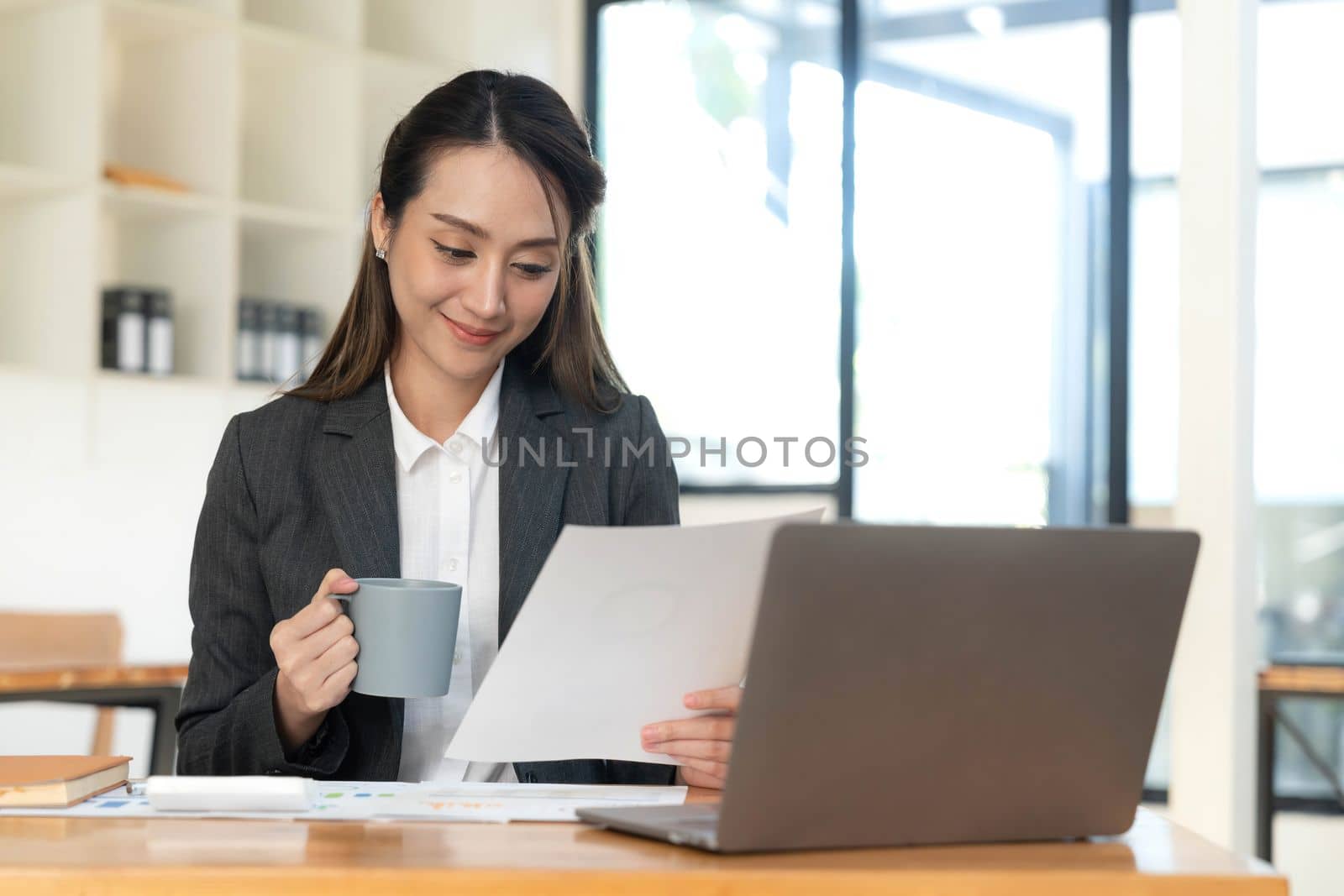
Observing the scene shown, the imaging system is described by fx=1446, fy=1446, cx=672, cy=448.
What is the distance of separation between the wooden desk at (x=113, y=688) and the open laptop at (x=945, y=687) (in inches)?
69.7

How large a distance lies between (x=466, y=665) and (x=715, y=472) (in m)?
2.78

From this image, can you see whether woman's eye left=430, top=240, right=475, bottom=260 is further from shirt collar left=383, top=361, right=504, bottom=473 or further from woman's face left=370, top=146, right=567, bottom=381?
shirt collar left=383, top=361, right=504, bottom=473

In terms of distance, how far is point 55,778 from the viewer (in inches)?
38.3

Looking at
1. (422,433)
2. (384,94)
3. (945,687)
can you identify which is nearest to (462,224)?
(422,433)

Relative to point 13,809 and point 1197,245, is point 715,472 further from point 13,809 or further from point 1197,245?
point 13,809

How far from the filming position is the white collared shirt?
1.37 metres

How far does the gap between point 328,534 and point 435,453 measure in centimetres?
14

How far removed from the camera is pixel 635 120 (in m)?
4.30

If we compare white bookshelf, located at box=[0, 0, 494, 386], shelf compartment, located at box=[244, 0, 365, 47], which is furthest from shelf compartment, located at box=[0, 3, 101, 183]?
shelf compartment, located at box=[244, 0, 365, 47]

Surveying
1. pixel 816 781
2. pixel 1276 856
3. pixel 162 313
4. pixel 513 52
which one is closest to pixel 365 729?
pixel 816 781

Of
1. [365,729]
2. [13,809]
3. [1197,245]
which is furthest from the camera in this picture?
[1197,245]

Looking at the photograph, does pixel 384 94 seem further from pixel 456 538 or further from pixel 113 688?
pixel 456 538

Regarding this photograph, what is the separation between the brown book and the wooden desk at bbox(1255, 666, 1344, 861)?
2.43 m

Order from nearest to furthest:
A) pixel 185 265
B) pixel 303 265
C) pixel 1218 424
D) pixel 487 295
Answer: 1. pixel 487 295
2. pixel 1218 424
3. pixel 185 265
4. pixel 303 265
